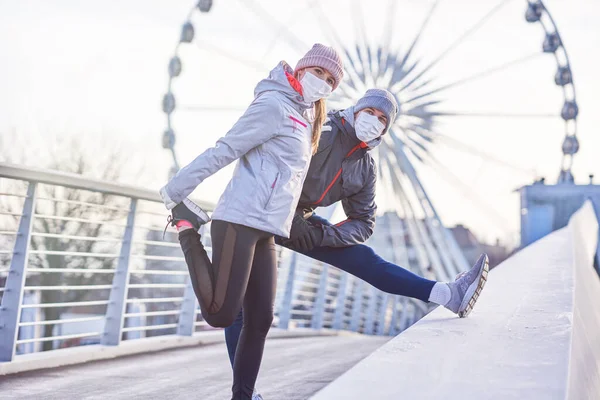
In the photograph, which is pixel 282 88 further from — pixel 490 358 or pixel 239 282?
pixel 490 358

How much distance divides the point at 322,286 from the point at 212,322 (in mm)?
6972

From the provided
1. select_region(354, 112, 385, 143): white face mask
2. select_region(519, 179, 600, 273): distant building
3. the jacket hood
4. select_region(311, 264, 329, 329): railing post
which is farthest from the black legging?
select_region(519, 179, 600, 273): distant building

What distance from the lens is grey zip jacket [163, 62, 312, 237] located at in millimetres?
2766

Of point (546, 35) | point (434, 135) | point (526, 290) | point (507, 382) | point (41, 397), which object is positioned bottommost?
point (41, 397)

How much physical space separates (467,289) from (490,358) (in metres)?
1.16

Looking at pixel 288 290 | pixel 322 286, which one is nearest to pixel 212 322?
pixel 288 290

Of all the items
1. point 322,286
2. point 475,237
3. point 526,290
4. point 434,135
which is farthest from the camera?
point 475,237

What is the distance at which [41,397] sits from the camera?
3525 millimetres

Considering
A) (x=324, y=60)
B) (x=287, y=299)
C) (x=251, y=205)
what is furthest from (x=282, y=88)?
(x=287, y=299)

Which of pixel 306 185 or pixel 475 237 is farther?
pixel 475 237

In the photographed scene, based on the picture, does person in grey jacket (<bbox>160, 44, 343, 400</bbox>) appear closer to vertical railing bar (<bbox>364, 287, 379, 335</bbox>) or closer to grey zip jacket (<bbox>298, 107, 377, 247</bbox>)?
grey zip jacket (<bbox>298, 107, 377, 247</bbox>)

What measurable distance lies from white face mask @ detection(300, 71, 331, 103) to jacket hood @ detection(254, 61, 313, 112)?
30mm

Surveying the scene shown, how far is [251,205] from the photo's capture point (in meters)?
2.75

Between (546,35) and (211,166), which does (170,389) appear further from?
(546,35)
